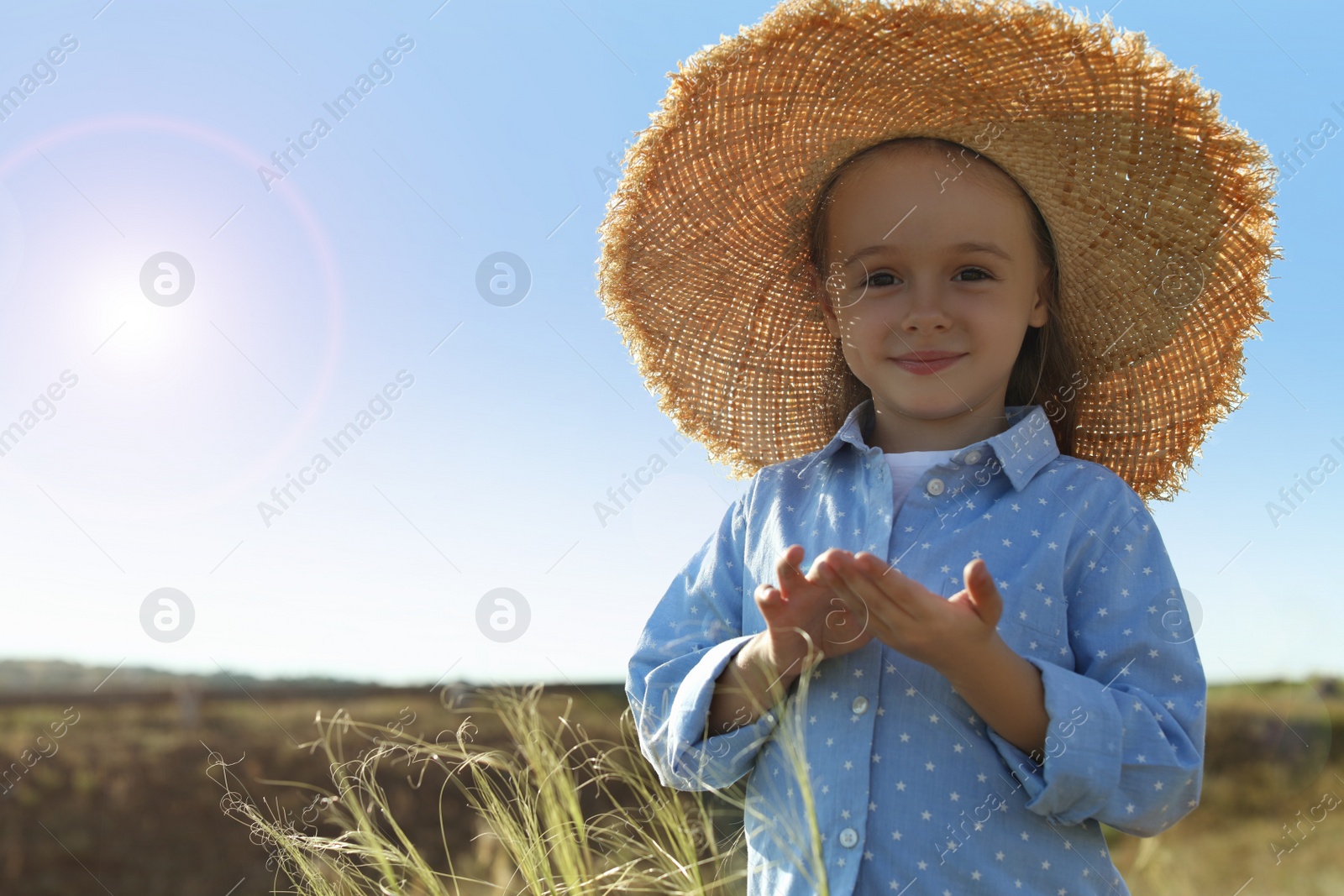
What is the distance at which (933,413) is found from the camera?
175cm

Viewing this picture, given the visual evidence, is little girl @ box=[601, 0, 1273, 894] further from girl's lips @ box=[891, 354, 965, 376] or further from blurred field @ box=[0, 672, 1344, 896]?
blurred field @ box=[0, 672, 1344, 896]

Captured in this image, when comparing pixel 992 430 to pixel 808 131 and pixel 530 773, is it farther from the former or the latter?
pixel 530 773

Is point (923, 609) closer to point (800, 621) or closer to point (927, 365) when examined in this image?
point (800, 621)

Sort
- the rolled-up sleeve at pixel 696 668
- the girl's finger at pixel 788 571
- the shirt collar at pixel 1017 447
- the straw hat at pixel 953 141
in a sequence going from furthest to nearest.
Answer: the straw hat at pixel 953 141 → the shirt collar at pixel 1017 447 → the rolled-up sleeve at pixel 696 668 → the girl's finger at pixel 788 571

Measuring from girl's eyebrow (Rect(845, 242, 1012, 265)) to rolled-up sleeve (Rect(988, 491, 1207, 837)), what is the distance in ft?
2.00

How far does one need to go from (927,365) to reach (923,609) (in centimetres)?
67

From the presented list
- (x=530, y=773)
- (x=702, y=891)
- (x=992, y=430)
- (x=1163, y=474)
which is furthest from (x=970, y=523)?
(x=530, y=773)

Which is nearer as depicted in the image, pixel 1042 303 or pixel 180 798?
pixel 1042 303

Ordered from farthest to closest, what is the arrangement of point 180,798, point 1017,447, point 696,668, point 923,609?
point 180,798 < point 1017,447 < point 696,668 < point 923,609

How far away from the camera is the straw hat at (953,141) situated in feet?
5.94

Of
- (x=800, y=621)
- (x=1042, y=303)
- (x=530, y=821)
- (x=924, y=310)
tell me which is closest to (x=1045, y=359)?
(x=1042, y=303)

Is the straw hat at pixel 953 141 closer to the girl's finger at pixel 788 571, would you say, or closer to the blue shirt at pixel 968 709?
the blue shirt at pixel 968 709

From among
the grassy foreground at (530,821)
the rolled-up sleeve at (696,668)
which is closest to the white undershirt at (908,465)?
the rolled-up sleeve at (696,668)

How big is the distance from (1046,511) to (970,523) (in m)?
→ 0.14
